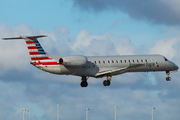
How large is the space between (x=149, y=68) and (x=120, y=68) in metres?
5.17

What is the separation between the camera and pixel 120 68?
6488cm

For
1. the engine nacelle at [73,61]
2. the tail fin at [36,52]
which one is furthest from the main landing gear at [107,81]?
the tail fin at [36,52]

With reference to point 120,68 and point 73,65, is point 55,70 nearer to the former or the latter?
point 73,65

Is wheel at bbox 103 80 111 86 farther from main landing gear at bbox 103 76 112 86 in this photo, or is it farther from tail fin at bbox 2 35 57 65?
tail fin at bbox 2 35 57 65

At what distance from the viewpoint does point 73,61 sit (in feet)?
199

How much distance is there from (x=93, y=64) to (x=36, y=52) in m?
8.82

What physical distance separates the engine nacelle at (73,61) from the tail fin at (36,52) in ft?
5.26

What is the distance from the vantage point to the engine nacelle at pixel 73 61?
60375mm

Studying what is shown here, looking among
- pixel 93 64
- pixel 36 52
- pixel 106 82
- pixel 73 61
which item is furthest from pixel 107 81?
pixel 36 52

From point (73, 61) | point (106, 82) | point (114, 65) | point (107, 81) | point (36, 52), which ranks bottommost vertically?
point (106, 82)

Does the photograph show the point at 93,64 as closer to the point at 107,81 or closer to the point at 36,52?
the point at 107,81

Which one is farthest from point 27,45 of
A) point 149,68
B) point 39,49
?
point 149,68

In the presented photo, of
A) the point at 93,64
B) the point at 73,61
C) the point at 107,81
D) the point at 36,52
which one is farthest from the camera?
the point at 107,81

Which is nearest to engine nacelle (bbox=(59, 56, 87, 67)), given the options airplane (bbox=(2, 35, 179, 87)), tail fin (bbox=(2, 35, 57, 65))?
airplane (bbox=(2, 35, 179, 87))
